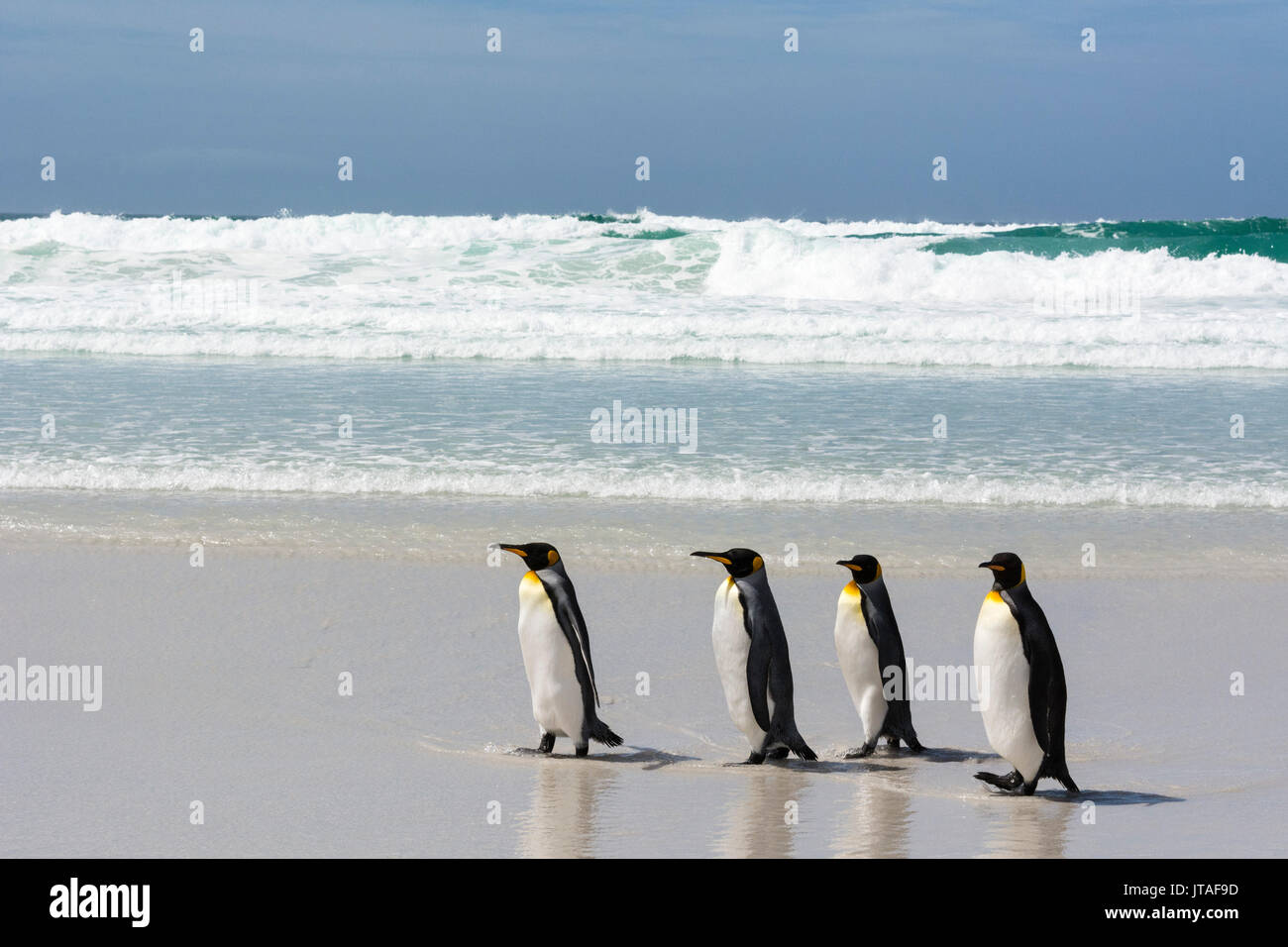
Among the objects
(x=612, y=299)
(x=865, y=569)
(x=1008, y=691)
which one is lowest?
(x=1008, y=691)

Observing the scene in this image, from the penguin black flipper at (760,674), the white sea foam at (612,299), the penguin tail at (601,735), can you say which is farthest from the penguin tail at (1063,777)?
the white sea foam at (612,299)

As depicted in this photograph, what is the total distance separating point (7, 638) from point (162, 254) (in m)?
18.9

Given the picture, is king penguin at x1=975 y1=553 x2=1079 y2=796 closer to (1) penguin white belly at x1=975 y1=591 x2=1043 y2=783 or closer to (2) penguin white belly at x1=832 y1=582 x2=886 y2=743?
(1) penguin white belly at x1=975 y1=591 x2=1043 y2=783

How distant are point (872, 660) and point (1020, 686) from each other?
0.58 metres

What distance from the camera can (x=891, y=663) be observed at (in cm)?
436

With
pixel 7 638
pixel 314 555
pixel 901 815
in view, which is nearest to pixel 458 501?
pixel 314 555

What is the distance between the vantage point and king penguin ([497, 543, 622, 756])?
430cm

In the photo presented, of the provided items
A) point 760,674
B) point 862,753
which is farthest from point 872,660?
point 760,674

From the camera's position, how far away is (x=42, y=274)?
21375mm

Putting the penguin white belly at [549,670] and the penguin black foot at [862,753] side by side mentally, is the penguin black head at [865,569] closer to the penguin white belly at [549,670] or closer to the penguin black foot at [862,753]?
the penguin black foot at [862,753]

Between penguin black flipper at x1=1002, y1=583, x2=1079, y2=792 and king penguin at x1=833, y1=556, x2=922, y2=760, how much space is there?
52cm

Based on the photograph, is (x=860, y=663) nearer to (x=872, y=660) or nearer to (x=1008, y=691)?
(x=872, y=660)

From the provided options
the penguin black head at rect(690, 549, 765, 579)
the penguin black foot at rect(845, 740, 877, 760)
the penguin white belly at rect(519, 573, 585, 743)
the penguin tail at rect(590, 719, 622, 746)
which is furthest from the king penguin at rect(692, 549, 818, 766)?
the penguin white belly at rect(519, 573, 585, 743)
